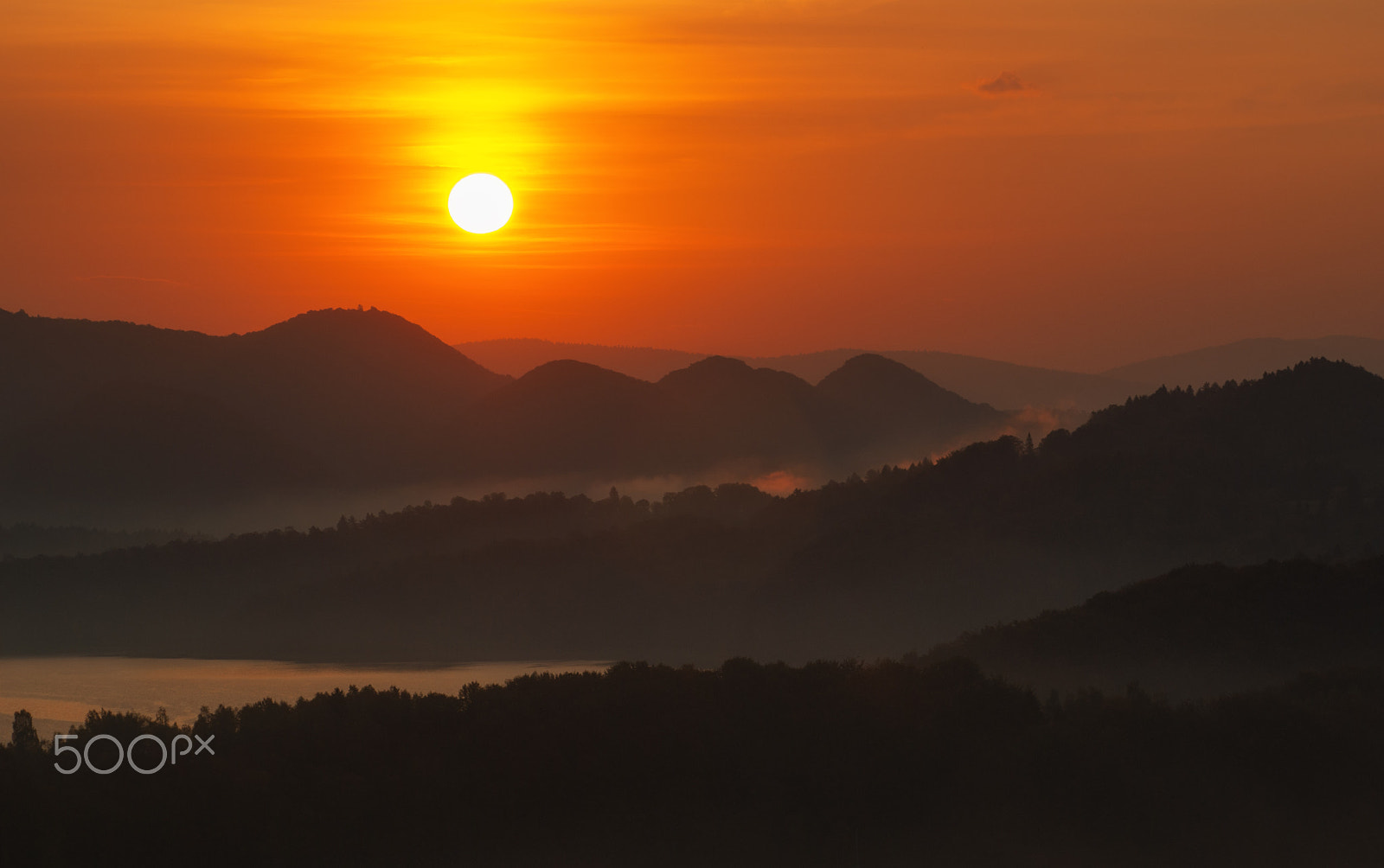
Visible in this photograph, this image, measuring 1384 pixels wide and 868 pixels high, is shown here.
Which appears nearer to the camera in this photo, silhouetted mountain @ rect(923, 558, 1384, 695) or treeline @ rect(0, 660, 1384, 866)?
treeline @ rect(0, 660, 1384, 866)

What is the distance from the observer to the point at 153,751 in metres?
66.3

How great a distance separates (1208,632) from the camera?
134 m

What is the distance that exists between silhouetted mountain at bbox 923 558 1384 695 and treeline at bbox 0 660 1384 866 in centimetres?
3682

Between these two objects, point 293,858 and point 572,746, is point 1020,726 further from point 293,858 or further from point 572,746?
point 293,858

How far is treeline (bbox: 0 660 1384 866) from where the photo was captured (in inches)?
2509

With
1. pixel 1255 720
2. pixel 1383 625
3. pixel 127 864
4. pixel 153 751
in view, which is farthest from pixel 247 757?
pixel 1383 625

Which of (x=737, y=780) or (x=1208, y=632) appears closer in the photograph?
(x=737, y=780)

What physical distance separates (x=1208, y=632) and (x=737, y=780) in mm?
74326

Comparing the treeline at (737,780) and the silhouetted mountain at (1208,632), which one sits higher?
the silhouetted mountain at (1208,632)

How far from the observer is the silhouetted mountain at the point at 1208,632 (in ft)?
404

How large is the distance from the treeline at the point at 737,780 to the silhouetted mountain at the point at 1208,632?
3682 centimetres

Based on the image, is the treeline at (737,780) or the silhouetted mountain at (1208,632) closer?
the treeline at (737,780)

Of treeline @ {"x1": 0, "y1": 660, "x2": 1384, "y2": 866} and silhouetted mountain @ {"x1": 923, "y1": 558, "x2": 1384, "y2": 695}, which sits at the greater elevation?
silhouetted mountain @ {"x1": 923, "y1": 558, "x2": 1384, "y2": 695}

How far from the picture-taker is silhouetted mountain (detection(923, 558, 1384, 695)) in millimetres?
123125
